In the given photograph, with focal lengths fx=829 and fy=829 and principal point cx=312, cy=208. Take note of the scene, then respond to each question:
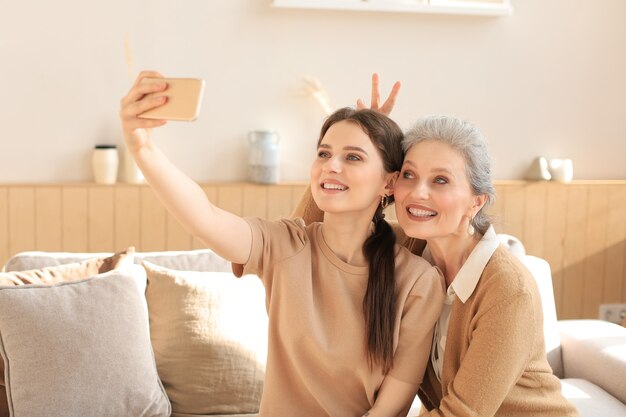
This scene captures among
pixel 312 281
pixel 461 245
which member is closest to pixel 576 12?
pixel 461 245

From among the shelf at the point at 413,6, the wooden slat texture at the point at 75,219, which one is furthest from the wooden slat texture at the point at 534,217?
the wooden slat texture at the point at 75,219

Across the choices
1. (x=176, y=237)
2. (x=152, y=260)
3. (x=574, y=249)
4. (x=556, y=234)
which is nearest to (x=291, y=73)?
(x=176, y=237)

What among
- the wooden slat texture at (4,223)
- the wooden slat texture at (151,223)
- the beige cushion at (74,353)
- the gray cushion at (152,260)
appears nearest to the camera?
the beige cushion at (74,353)

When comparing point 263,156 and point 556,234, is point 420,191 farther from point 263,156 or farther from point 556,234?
point 556,234

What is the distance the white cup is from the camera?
4.21 m

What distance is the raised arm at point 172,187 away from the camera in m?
1.41

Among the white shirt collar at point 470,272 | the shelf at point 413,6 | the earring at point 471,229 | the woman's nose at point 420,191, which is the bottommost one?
the white shirt collar at point 470,272

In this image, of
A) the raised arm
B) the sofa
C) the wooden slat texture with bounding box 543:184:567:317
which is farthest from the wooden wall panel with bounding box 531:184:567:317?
the raised arm

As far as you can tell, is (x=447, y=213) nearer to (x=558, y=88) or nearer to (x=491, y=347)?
(x=491, y=347)

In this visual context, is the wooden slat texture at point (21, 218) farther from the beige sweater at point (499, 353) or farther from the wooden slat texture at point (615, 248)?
the wooden slat texture at point (615, 248)

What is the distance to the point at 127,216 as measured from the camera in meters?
3.76

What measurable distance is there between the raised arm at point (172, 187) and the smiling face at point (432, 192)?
0.35 meters

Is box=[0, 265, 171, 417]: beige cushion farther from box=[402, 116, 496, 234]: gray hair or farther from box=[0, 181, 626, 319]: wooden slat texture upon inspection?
box=[0, 181, 626, 319]: wooden slat texture

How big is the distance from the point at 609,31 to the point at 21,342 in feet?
11.0
